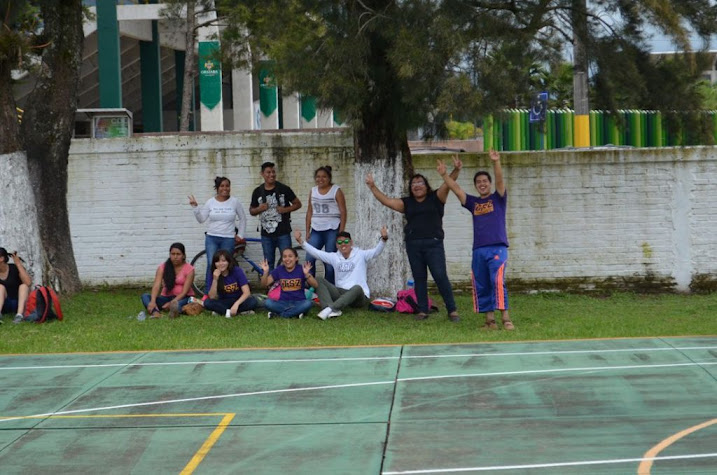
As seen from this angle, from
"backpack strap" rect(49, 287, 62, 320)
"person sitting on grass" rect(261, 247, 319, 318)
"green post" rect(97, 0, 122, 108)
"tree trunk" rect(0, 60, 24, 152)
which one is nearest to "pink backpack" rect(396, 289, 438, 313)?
"person sitting on grass" rect(261, 247, 319, 318)

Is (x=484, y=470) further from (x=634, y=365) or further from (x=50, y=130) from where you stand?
(x=50, y=130)

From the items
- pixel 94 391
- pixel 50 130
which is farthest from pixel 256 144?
pixel 94 391

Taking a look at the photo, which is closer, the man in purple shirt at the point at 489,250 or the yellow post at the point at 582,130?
the man in purple shirt at the point at 489,250

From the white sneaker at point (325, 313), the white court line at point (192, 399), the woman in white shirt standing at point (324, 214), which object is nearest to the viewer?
the white court line at point (192, 399)

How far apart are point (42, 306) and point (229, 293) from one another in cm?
222

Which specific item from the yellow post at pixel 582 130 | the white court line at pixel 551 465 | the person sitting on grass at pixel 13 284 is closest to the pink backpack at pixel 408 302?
the person sitting on grass at pixel 13 284

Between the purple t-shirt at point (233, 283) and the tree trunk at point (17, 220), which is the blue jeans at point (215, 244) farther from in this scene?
the tree trunk at point (17, 220)

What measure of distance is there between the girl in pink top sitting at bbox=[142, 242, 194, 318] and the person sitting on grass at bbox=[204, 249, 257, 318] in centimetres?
33

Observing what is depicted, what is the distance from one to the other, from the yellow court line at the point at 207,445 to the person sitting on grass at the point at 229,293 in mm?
5137

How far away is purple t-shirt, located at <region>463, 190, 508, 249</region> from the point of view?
462 inches

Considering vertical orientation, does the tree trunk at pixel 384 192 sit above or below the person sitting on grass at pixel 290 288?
above

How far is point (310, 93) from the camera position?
40.9ft

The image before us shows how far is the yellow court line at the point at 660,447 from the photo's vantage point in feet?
20.5

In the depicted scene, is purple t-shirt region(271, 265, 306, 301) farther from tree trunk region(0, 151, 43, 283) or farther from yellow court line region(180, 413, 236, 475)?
yellow court line region(180, 413, 236, 475)
